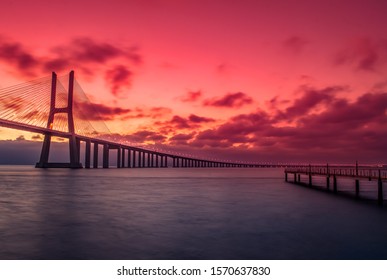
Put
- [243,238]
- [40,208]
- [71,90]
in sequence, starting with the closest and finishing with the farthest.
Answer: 1. [243,238]
2. [40,208]
3. [71,90]

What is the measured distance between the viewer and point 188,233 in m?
16.6

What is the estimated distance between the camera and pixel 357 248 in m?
13.4

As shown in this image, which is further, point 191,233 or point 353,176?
point 353,176

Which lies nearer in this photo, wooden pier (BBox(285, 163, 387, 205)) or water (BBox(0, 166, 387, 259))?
water (BBox(0, 166, 387, 259))

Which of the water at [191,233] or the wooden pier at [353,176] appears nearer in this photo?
the water at [191,233]

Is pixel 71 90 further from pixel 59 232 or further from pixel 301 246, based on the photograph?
pixel 301 246

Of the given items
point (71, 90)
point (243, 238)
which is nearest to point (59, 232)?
point (243, 238)

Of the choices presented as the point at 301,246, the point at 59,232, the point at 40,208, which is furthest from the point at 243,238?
the point at 40,208
